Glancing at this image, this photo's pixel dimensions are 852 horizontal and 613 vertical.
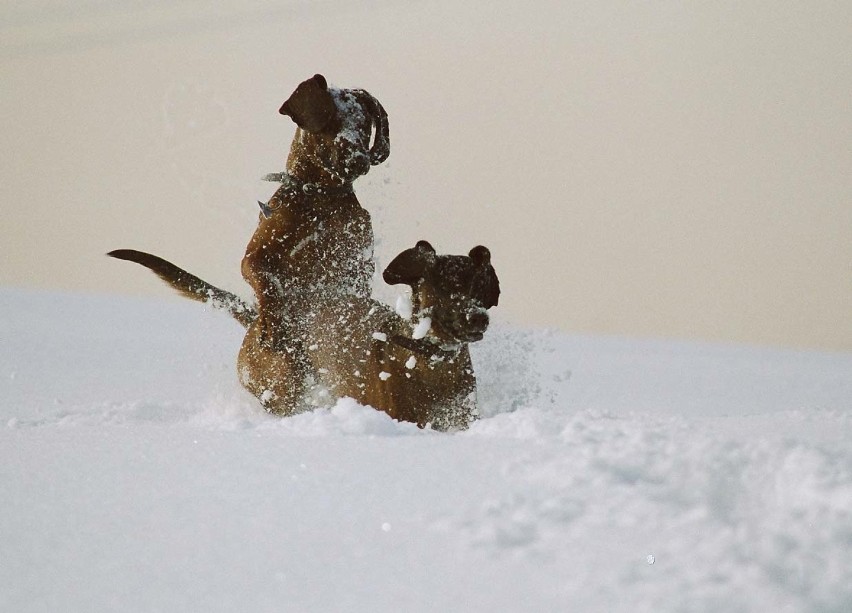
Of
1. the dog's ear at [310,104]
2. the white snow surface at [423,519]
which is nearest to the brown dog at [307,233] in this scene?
the dog's ear at [310,104]

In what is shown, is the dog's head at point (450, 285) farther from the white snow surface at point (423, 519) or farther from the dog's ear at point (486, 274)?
the white snow surface at point (423, 519)

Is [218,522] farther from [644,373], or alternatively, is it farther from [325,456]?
[644,373]

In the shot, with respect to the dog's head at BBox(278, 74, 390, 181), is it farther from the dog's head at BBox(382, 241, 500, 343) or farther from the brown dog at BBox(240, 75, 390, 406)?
the dog's head at BBox(382, 241, 500, 343)

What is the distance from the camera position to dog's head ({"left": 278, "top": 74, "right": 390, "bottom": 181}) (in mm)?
2568

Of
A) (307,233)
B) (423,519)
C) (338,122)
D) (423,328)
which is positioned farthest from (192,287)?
(423,519)

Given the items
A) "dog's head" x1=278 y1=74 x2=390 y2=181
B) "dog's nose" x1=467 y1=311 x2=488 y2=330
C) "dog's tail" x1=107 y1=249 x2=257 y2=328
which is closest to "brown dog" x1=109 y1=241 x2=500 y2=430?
"dog's nose" x1=467 y1=311 x2=488 y2=330

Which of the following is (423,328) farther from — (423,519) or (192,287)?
(423,519)

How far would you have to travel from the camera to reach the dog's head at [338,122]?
8.43 ft

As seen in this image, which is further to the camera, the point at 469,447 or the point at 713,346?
the point at 713,346

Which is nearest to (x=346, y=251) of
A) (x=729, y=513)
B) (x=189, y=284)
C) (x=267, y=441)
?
(x=189, y=284)

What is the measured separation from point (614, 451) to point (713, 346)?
219 inches

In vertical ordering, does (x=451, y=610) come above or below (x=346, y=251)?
below

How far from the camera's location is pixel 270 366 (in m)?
2.64

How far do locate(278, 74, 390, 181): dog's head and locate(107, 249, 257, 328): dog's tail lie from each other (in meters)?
0.47
